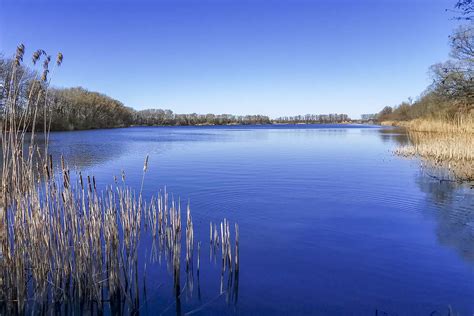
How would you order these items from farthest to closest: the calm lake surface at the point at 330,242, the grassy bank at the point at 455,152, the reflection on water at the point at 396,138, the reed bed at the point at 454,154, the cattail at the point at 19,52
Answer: the reflection on water at the point at 396,138 → the grassy bank at the point at 455,152 → the reed bed at the point at 454,154 → the calm lake surface at the point at 330,242 → the cattail at the point at 19,52

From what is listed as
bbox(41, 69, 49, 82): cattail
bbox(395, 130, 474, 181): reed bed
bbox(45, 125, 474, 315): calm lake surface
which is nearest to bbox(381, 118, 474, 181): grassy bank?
bbox(395, 130, 474, 181): reed bed

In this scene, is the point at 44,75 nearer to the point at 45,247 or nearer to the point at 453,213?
the point at 45,247

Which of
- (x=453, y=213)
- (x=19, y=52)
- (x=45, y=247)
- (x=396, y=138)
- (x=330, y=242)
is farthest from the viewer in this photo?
(x=396, y=138)

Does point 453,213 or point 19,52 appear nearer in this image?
point 19,52

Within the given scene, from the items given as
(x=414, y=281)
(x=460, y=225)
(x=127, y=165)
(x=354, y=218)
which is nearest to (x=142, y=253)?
(x=414, y=281)

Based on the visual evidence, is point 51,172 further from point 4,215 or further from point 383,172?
point 383,172

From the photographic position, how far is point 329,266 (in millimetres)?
4930

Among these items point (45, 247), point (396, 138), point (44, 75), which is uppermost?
point (44, 75)

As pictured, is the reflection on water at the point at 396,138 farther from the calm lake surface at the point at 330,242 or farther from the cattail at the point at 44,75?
the cattail at the point at 44,75

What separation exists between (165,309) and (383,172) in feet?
35.4

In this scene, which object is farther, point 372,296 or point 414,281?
point 414,281

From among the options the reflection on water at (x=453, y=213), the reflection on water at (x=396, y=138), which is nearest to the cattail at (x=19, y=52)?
the reflection on water at (x=453, y=213)

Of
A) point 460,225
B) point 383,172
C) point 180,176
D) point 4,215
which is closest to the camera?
point 4,215

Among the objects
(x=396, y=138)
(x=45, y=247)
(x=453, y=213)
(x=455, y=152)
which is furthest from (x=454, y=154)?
(x=396, y=138)
